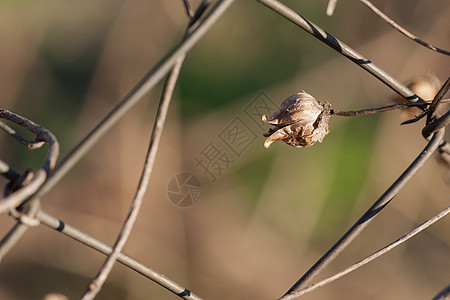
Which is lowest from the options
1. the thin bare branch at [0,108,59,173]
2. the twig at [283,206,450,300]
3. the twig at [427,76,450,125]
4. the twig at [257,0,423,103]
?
the thin bare branch at [0,108,59,173]

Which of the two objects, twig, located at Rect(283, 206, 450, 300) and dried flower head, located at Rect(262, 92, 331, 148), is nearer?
twig, located at Rect(283, 206, 450, 300)

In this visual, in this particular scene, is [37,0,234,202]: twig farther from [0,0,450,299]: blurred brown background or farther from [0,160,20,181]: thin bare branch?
[0,0,450,299]: blurred brown background

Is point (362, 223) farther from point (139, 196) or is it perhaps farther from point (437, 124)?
point (139, 196)

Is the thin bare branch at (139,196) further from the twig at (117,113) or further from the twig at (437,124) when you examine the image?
the twig at (437,124)

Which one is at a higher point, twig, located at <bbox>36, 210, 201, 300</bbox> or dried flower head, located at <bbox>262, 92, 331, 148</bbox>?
dried flower head, located at <bbox>262, 92, 331, 148</bbox>

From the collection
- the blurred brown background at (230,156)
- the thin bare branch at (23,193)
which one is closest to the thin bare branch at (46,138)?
the thin bare branch at (23,193)

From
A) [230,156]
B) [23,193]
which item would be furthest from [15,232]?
[230,156]

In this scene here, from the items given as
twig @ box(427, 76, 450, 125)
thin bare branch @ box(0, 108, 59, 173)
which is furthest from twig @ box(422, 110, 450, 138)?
thin bare branch @ box(0, 108, 59, 173)

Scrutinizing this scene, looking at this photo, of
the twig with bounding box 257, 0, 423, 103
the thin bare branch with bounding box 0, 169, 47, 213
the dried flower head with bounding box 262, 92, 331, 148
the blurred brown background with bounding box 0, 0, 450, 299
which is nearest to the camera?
the thin bare branch with bounding box 0, 169, 47, 213
